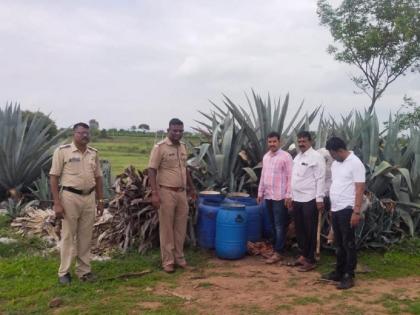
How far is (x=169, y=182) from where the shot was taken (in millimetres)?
5703

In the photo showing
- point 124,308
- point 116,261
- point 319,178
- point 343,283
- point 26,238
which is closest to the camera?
point 124,308

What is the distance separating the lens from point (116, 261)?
604cm

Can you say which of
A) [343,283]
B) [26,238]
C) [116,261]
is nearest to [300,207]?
[343,283]

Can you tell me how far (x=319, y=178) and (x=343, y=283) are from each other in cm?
120

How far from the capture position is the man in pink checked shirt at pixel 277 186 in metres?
6.07

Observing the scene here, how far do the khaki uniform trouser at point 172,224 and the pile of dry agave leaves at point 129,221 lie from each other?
66cm

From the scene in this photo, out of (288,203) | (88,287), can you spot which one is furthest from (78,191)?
(288,203)

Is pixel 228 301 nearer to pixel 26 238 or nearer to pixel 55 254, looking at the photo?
pixel 55 254

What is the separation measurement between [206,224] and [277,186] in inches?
44.4

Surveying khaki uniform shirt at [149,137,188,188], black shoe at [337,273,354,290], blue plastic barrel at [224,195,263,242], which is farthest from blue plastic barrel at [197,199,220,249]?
black shoe at [337,273,354,290]

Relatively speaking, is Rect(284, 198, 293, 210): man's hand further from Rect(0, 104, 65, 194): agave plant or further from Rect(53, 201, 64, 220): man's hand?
Rect(0, 104, 65, 194): agave plant

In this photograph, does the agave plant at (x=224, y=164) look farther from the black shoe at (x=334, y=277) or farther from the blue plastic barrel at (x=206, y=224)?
the black shoe at (x=334, y=277)

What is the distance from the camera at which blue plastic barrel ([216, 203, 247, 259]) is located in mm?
6125

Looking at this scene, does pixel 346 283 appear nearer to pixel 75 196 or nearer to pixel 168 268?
pixel 168 268
